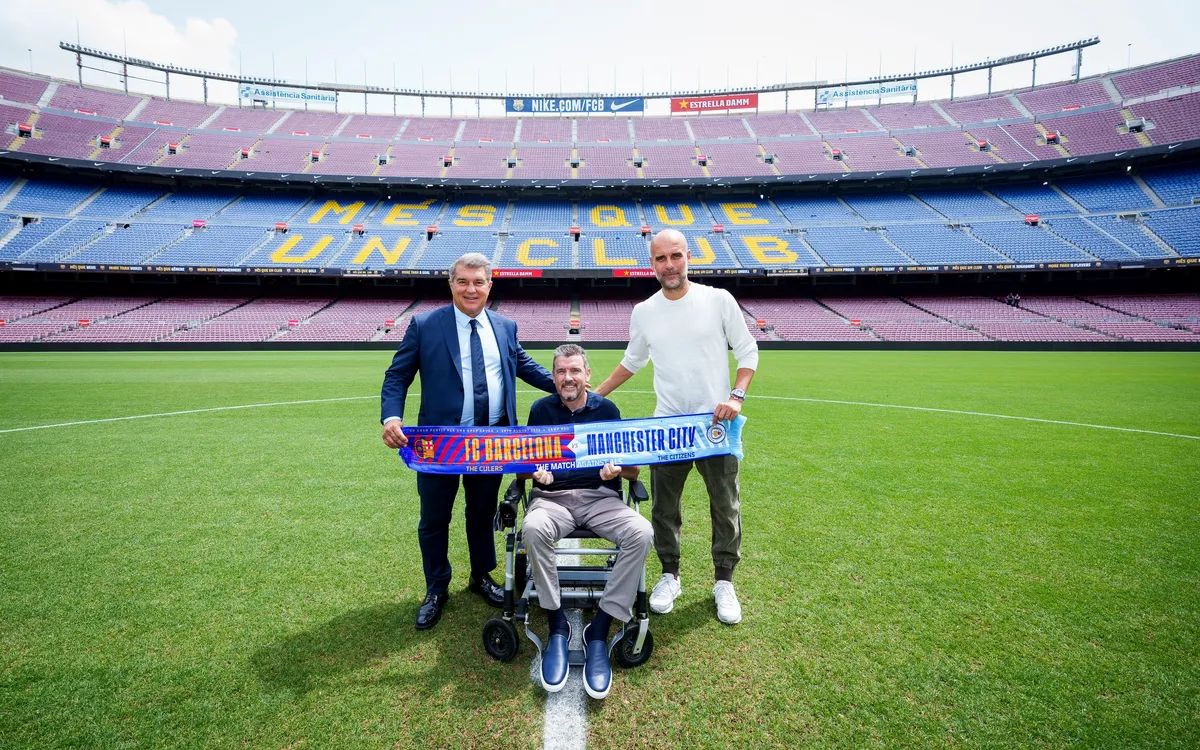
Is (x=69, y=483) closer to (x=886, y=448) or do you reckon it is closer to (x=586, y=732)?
(x=586, y=732)

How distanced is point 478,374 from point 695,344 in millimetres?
1465

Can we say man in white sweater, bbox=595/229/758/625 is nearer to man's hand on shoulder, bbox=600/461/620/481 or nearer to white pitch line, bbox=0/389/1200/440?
man's hand on shoulder, bbox=600/461/620/481

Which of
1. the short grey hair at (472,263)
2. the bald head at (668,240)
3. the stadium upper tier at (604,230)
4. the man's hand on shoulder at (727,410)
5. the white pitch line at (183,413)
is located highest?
the stadium upper tier at (604,230)

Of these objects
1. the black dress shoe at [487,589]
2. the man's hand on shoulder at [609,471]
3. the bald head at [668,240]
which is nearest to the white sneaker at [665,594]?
the man's hand on shoulder at [609,471]

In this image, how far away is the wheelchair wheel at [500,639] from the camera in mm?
2887

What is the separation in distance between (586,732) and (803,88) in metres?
58.0

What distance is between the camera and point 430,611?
10.6 ft

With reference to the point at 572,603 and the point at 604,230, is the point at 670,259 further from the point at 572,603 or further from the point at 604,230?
the point at 604,230

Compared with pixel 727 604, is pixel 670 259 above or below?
above

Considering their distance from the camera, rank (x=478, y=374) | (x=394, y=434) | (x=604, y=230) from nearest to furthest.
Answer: (x=394, y=434) < (x=478, y=374) < (x=604, y=230)

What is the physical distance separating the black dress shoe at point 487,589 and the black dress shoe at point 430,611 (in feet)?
0.84

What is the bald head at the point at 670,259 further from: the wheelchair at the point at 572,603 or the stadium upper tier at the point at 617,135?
the stadium upper tier at the point at 617,135

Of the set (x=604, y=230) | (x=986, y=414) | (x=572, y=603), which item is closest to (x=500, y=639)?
(x=572, y=603)

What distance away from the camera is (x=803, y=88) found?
48.4 meters
